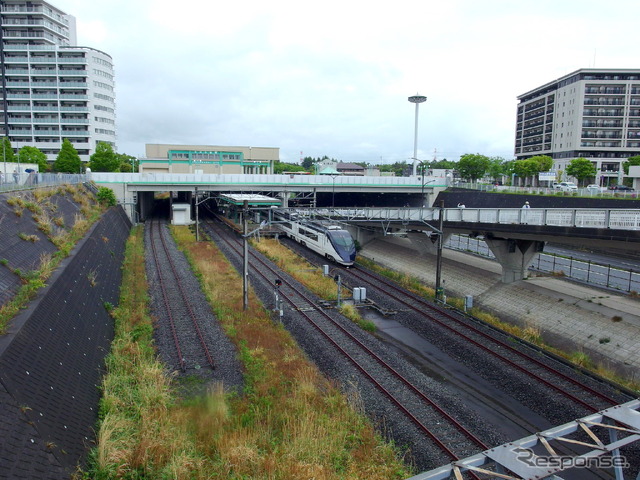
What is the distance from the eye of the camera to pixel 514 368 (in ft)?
58.4

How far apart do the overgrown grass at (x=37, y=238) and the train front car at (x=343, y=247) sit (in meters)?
17.4

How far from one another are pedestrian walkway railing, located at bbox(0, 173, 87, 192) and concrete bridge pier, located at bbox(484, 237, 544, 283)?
91.1 feet

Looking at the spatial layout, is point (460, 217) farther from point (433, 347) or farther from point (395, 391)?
point (395, 391)

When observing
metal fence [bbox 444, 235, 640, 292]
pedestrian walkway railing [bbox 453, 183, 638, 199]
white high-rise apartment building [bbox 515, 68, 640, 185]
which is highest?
white high-rise apartment building [bbox 515, 68, 640, 185]

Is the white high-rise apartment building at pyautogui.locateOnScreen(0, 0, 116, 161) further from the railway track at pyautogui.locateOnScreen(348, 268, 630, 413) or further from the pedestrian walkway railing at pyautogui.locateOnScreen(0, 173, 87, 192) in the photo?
the railway track at pyautogui.locateOnScreen(348, 268, 630, 413)

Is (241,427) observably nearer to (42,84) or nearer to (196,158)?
(196,158)

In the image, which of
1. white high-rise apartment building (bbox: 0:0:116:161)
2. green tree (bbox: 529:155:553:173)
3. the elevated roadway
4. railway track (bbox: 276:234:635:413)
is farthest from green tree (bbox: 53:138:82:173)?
green tree (bbox: 529:155:553:173)

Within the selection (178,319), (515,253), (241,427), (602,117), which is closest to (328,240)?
(515,253)

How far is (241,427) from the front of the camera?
12.6m

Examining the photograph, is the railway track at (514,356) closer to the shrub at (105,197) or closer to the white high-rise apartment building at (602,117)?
the shrub at (105,197)

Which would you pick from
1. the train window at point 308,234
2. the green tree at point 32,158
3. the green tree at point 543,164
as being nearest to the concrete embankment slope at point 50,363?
the train window at point 308,234

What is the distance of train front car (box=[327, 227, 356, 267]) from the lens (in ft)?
119

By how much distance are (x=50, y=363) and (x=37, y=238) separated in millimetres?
9846

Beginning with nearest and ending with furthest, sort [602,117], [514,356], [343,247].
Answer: [514,356], [343,247], [602,117]
